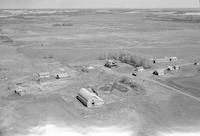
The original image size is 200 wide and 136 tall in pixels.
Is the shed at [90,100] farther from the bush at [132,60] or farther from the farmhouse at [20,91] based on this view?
the bush at [132,60]

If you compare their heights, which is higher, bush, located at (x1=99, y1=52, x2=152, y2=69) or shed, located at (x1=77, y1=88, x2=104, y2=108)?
bush, located at (x1=99, y1=52, x2=152, y2=69)

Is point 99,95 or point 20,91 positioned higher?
point 20,91

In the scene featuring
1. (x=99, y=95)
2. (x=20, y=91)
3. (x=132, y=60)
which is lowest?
(x=99, y=95)

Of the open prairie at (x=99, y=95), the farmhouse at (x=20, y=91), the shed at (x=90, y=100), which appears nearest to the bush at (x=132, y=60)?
the open prairie at (x=99, y=95)

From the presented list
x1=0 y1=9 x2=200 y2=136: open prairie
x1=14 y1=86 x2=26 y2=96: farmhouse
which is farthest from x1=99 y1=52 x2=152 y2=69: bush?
x1=14 y1=86 x2=26 y2=96: farmhouse

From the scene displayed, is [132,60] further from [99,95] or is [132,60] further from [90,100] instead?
[90,100]

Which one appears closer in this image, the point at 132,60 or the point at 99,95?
the point at 99,95

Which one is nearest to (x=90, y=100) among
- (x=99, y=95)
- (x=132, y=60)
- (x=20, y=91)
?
(x=99, y=95)

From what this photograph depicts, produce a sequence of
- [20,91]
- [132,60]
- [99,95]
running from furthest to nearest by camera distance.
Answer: [132,60]
[20,91]
[99,95]

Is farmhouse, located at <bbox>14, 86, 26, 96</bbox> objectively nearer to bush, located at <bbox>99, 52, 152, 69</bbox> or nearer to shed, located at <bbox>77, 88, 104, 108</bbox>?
shed, located at <bbox>77, 88, 104, 108</bbox>

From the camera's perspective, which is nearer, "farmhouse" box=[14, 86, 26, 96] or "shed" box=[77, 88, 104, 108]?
"shed" box=[77, 88, 104, 108]

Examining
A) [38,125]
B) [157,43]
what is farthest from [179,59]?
[38,125]
